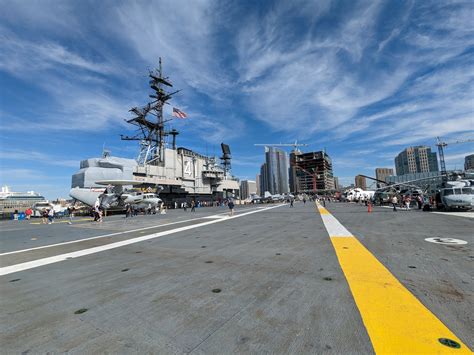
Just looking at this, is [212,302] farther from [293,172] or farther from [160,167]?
[293,172]

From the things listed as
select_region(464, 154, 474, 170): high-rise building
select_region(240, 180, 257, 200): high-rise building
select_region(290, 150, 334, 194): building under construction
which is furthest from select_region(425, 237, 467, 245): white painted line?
select_region(240, 180, 257, 200): high-rise building

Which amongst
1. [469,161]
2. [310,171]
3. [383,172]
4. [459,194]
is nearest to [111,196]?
[459,194]

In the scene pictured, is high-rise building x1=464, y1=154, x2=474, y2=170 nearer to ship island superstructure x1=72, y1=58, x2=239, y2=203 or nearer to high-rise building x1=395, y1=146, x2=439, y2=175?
high-rise building x1=395, y1=146, x2=439, y2=175

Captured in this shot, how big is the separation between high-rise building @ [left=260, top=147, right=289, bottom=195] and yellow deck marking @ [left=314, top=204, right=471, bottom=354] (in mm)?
182949

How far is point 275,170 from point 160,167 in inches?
5856

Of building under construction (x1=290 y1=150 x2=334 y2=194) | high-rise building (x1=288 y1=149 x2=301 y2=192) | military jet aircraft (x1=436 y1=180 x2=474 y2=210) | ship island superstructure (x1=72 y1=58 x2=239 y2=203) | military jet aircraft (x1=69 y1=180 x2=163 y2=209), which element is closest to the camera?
military jet aircraft (x1=436 y1=180 x2=474 y2=210)

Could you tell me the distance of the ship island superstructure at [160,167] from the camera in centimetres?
4262

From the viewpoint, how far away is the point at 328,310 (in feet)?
8.92

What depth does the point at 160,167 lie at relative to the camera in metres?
52.7

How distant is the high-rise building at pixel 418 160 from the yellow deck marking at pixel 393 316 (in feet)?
586

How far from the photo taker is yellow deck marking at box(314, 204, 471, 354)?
6.62ft

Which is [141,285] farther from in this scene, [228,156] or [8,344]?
[228,156]

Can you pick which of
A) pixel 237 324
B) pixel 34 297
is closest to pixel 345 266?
pixel 237 324

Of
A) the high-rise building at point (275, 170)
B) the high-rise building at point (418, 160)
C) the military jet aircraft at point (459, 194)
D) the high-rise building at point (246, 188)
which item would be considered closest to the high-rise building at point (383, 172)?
the high-rise building at point (418, 160)
